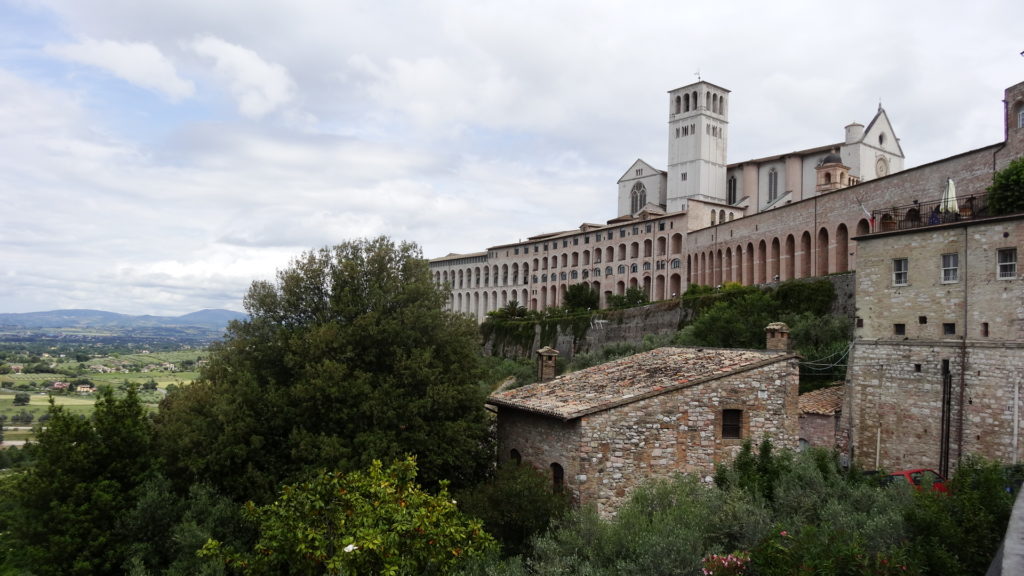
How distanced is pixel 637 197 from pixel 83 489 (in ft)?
295

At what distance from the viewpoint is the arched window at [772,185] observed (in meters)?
84.7

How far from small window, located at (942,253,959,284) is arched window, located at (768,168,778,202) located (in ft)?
216

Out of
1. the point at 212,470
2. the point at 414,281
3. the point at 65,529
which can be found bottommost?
the point at 65,529

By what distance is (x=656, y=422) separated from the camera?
1772 cm

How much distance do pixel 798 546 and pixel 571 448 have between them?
7.75m

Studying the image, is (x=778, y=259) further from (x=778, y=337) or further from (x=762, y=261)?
(x=778, y=337)

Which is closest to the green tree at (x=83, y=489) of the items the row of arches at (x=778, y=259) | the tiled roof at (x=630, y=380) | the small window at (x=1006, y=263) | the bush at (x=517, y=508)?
the bush at (x=517, y=508)

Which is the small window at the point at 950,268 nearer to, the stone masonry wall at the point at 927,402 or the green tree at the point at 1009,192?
→ the stone masonry wall at the point at 927,402

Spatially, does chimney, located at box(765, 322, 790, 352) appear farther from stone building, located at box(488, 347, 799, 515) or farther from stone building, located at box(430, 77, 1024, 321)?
stone building, located at box(430, 77, 1024, 321)

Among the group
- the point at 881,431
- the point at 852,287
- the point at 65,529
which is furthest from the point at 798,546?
the point at 852,287

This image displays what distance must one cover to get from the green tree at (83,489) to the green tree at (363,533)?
7.19 metres

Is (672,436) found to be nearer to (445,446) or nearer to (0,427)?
(445,446)

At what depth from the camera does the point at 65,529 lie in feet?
62.7

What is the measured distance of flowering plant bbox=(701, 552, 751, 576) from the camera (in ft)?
34.7
